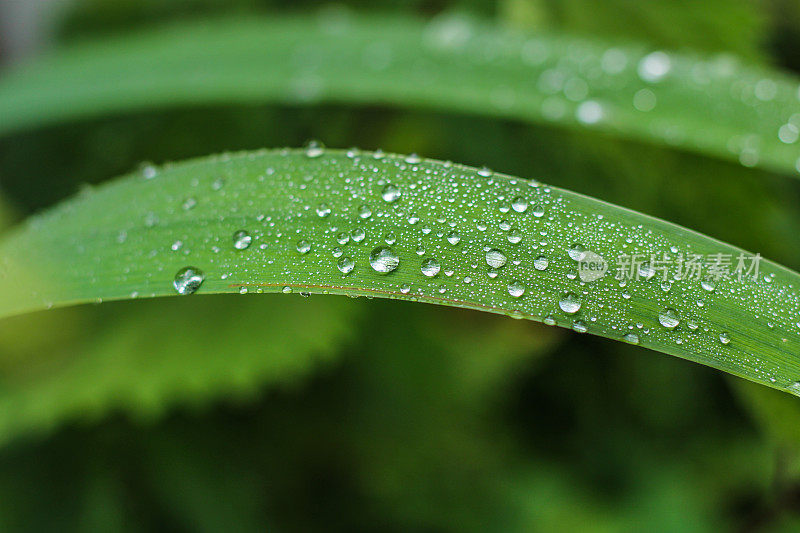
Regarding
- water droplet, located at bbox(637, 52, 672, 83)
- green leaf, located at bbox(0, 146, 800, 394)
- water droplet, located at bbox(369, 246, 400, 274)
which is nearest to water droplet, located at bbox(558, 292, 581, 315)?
green leaf, located at bbox(0, 146, 800, 394)

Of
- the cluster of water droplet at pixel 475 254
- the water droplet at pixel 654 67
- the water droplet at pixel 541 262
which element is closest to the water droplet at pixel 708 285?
the cluster of water droplet at pixel 475 254

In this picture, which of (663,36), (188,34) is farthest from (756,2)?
(188,34)

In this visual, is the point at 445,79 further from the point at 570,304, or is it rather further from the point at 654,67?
the point at 570,304

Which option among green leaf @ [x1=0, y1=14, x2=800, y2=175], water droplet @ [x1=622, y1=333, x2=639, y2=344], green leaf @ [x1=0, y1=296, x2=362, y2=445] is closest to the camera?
water droplet @ [x1=622, y1=333, x2=639, y2=344]

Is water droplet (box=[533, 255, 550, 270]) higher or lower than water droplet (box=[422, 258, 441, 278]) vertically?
higher

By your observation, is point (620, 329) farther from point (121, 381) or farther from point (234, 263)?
point (121, 381)

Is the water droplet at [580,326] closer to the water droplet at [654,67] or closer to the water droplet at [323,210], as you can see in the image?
the water droplet at [323,210]

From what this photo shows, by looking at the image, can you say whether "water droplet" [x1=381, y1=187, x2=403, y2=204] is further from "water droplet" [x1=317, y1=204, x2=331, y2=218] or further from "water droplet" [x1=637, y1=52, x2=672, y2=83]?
"water droplet" [x1=637, y1=52, x2=672, y2=83]
